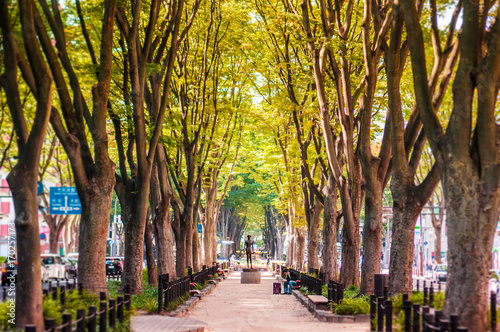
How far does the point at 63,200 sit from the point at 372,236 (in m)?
17.4

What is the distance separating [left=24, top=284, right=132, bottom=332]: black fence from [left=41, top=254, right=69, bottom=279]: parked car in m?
21.9

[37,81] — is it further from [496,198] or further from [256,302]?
Answer: [256,302]

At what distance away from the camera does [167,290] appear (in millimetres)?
17016

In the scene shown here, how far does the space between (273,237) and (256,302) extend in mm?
48011

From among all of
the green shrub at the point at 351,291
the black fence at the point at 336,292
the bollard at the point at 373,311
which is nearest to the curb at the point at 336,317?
the black fence at the point at 336,292

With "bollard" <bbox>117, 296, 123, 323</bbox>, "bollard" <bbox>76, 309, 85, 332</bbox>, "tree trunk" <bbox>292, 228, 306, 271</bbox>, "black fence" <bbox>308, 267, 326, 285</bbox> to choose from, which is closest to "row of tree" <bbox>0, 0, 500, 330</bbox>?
"black fence" <bbox>308, 267, 326, 285</bbox>

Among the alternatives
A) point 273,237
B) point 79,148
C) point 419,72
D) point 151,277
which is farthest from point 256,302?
point 273,237

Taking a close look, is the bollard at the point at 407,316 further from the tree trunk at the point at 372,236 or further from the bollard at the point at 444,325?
the tree trunk at the point at 372,236

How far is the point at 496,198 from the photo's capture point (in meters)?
10.0

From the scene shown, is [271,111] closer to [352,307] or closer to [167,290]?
[167,290]

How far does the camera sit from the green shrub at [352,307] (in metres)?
15.9

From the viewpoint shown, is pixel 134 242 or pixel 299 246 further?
pixel 299 246

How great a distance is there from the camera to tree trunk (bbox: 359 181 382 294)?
17.6 meters

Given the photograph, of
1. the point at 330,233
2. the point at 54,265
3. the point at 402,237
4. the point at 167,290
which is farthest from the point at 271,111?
the point at 54,265
